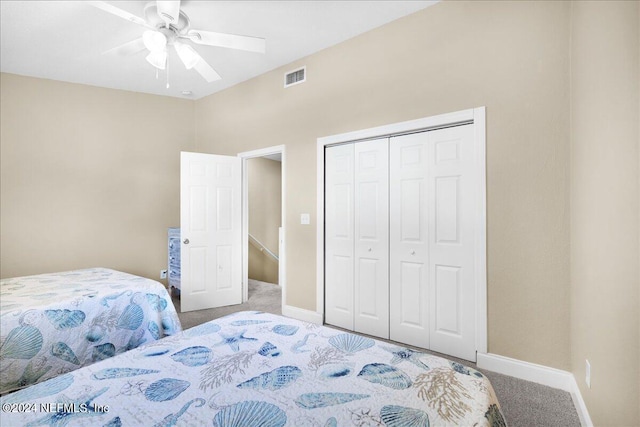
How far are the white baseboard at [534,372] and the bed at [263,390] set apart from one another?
1471mm

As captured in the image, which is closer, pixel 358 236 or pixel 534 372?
pixel 534 372

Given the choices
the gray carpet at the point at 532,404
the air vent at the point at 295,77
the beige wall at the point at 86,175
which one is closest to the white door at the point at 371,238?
the gray carpet at the point at 532,404

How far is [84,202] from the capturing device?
4.30m

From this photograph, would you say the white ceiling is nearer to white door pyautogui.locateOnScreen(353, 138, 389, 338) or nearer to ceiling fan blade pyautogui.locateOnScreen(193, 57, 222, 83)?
ceiling fan blade pyautogui.locateOnScreen(193, 57, 222, 83)

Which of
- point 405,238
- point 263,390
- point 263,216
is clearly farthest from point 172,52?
point 263,390

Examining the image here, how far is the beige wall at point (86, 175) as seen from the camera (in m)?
3.91

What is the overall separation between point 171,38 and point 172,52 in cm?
91

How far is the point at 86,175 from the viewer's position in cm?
432

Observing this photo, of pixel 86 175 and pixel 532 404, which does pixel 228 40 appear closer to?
pixel 86 175

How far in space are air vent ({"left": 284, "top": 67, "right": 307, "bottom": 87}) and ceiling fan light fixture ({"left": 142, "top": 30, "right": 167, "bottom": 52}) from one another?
1.55m

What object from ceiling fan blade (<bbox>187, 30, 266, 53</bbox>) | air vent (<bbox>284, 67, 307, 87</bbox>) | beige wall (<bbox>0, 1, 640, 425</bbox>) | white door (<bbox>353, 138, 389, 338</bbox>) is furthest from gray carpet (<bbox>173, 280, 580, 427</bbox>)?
air vent (<bbox>284, 67, 307, 87</bbox>)

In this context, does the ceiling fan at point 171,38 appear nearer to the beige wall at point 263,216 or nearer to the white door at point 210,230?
the white door at point 210,230

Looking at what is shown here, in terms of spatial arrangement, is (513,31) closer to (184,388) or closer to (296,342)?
(296,342)

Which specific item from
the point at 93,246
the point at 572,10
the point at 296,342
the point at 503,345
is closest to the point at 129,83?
the point at 93,246
